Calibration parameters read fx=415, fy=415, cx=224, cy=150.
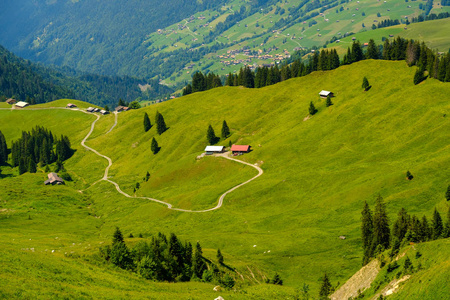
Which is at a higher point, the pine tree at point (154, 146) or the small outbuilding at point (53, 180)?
the pine tree at point (154, 146)

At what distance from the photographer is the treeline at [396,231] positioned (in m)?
68.1

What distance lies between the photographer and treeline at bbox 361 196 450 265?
6812cm

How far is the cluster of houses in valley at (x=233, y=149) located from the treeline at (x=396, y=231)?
76.3 metres

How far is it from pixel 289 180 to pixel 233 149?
3552 centimetres

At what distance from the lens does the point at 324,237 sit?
9256 centimetres

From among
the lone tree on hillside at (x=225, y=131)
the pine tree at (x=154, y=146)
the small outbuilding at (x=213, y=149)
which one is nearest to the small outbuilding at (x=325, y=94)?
the lone tree on hillside at (x=225, y=131)

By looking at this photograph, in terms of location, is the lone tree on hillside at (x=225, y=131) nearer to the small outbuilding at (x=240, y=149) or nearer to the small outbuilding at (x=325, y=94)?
the small outbuilding at (x=240, y=149)

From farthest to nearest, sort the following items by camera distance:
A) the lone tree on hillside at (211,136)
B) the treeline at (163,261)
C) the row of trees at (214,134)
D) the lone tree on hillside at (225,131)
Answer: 1. the lone tree on hillside at (211,136)
2. the row of trees at (214,134)
3. the lone tree on hillside at (225,131)
4. the treeline at (163,261)

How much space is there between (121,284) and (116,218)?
82.7 meters

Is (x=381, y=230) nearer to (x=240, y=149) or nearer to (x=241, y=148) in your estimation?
(x=240, y=149)

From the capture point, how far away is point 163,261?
228 feet

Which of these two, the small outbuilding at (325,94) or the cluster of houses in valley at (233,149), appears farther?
the small outbuilding at (325,94)

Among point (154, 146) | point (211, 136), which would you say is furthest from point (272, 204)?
point (154, 146)

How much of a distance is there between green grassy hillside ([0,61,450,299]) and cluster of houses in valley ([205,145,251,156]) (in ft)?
10.8
